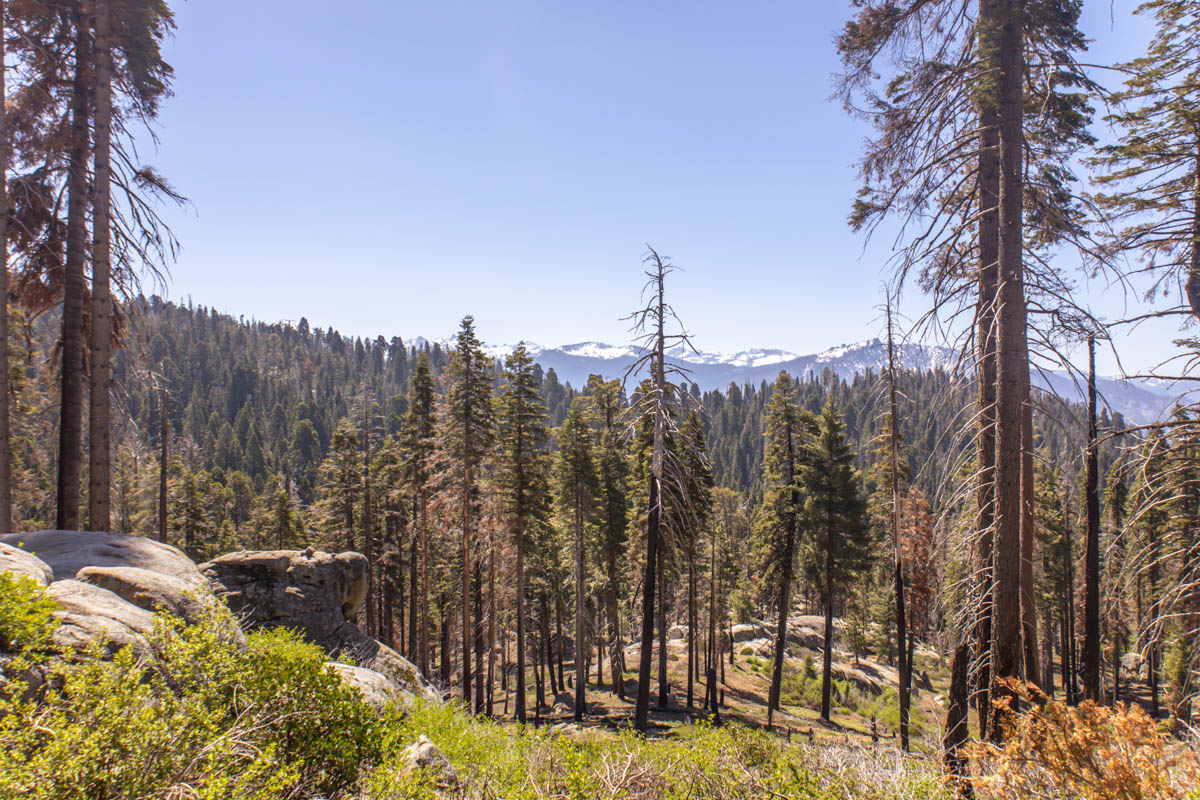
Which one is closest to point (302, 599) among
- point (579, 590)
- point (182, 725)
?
point (579, 590)

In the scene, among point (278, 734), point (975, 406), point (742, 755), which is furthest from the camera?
point (975, 406)

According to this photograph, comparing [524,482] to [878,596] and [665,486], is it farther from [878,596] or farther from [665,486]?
[878,596]

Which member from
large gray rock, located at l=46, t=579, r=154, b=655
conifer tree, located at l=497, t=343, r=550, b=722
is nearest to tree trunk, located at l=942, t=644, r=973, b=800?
large gray rock, located at l=46, t=579, r=154, b=655

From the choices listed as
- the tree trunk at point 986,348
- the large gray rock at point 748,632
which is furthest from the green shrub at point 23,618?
the large gray rock at point 748,632

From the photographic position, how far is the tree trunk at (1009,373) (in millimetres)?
6398

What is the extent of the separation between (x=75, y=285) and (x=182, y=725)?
11.2 m

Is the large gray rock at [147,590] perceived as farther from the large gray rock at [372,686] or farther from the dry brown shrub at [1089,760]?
the dry brown shrub at [1089,760]

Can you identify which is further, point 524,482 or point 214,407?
point 214,407

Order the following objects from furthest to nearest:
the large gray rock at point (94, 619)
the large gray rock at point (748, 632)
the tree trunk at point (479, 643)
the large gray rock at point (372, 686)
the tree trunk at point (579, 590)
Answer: the large gray rock at point (748, 632)
the tree trunk at point (479, 643)
the tree trunk at point (579, 590)
the large gray rock at point (372, 686)
the large gray rock at point (94, 619)

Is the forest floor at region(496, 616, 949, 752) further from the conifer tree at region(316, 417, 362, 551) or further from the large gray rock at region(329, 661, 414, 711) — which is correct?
the large gray rock at region(329, 661, 414, 711)

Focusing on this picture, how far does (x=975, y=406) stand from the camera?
8211 millimetres

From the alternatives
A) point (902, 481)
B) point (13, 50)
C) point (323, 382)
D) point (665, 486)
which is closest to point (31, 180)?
point (13, 50)

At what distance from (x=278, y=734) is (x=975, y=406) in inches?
377

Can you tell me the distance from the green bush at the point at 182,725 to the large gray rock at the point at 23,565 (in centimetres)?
111
